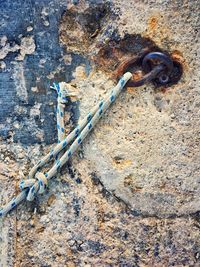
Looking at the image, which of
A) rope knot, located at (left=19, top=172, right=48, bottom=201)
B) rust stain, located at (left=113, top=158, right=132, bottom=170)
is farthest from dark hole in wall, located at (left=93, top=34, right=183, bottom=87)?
rope knot, located at (left=19, top=172, right=48, bottom=201)

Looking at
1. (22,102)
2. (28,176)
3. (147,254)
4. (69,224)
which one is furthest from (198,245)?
(22,102)

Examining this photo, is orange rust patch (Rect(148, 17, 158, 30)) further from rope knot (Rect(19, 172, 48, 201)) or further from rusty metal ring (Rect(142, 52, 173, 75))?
rope knot (Rect(19, 172, 48, 201))

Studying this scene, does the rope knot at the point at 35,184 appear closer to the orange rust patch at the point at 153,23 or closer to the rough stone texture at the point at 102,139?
the rough stone texture at the point at 102,139

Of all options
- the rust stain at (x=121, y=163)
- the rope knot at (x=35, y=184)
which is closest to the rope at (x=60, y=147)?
the rope knot at (x=35, y=184)

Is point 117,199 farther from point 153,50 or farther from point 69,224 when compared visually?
point 153,50

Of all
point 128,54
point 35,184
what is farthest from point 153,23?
point 35,184

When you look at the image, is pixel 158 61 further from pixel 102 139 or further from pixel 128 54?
pixel 102 139
